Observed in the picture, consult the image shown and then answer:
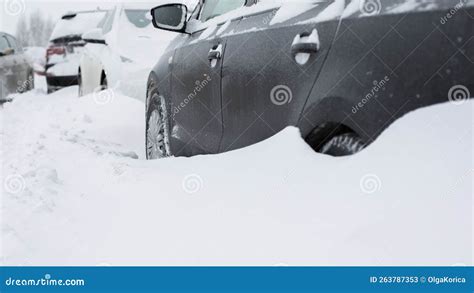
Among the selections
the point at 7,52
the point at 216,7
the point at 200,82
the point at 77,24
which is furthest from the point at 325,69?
the point at 77,24

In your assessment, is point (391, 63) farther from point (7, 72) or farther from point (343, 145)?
point (7, 72)

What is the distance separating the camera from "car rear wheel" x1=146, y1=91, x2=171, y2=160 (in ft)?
16.3

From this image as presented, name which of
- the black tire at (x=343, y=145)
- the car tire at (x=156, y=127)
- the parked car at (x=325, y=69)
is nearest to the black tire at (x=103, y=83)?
the car tire at (x=156, y=127)

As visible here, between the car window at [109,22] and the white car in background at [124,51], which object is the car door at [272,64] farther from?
the car window at [109,22]

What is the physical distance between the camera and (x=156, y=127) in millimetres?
5266

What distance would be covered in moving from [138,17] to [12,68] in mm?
4326

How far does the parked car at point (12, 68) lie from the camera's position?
473 inches

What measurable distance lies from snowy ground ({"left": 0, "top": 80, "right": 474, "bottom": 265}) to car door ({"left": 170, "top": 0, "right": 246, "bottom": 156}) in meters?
0.18

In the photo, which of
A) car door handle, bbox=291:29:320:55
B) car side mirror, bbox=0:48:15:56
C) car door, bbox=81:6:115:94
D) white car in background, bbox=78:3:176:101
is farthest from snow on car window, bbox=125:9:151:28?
car door handle, bbox=291:29:320:55

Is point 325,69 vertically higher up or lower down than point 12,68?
higher up

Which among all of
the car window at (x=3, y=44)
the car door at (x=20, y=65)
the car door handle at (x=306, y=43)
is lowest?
the car door at (x=20, y=65)

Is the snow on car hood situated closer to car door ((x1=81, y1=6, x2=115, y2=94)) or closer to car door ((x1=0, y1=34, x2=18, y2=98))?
car door ((x1=81, y1=6, x2=115, y2=94))

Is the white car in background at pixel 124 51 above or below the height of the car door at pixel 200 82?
below
